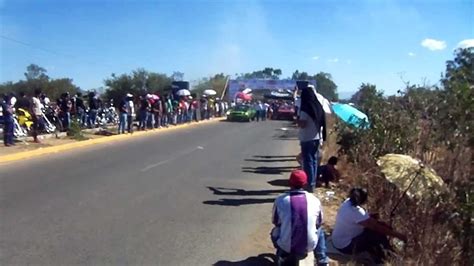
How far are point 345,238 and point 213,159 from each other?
32.0 ft

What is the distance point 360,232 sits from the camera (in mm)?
7164

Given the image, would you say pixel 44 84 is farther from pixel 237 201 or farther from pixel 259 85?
pixel 237 201

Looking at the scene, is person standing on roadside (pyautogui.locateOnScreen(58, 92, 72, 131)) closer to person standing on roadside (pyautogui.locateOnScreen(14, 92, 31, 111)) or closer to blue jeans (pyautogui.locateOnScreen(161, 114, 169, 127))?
person standing on roadside (pyautogui.locateOnScreen(14, 92, 31, 111))

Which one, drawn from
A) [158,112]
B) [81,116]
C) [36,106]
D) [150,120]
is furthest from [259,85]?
[36,106]

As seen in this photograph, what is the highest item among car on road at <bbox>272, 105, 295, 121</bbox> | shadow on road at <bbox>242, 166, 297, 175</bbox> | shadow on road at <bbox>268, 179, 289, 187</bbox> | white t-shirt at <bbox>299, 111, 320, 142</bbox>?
white t-shirt at <bbox>299, 111, 320, 142</bbox>

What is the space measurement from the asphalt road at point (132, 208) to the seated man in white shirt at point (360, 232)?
129cm

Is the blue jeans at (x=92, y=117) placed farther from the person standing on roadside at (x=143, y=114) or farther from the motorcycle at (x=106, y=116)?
the person standing on roadside at (x=143, y=114)

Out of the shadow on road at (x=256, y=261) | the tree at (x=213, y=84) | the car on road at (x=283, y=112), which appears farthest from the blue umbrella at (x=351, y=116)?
the tree at (x=213, y=84)

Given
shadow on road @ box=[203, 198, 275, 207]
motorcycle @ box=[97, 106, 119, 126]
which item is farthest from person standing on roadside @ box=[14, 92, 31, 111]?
shadow on road @ box=[203, 198, 275, 207]

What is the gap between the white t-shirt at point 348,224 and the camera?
712 cm

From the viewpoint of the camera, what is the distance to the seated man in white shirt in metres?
7.06

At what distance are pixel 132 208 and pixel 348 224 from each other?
369 cm

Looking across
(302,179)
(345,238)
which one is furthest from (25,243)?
(345,238)

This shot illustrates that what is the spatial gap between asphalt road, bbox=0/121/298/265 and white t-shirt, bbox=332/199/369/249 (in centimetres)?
119
